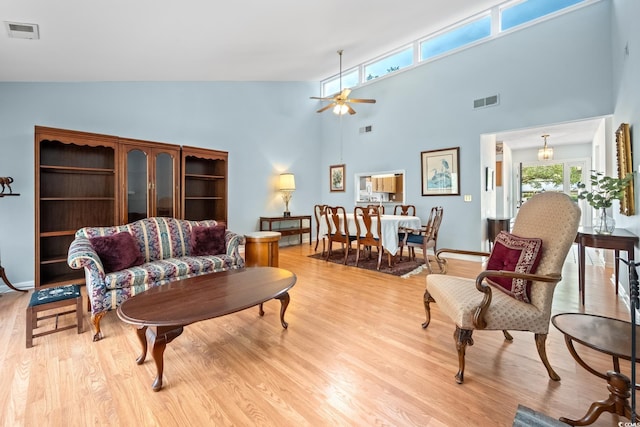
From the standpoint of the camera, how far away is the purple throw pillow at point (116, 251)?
270 cm

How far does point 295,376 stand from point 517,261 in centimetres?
164

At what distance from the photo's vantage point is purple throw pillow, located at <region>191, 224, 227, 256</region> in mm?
3453

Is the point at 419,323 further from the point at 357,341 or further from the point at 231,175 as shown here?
the point at 231,175

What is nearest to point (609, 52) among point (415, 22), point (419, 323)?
point (415, 22)

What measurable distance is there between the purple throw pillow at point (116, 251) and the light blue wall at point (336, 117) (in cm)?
163

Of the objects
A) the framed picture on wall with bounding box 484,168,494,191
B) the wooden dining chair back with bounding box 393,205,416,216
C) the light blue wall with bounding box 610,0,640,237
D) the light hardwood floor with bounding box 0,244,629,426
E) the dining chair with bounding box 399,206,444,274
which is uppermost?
the light blue wall with bounding box 610,0,640,237

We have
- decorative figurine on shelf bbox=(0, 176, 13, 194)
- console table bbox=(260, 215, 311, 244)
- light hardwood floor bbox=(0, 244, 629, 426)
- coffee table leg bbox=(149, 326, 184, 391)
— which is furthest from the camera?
console table bbox=(260, 215, 311, 244)

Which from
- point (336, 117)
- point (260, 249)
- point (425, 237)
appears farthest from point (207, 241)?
point (336, 117)

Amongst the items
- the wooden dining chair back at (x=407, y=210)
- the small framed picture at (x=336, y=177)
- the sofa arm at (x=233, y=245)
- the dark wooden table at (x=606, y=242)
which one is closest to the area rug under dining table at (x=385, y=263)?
the wooden dining chair back at (x=407, y=210)

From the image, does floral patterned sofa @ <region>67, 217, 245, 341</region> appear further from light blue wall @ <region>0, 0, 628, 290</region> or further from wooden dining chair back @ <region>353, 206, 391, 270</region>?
wooden dining chair back @ <region>353, 206, 391, 270</region>

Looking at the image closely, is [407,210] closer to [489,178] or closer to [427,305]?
[489,178]

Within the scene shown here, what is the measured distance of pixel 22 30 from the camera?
242 centimetres

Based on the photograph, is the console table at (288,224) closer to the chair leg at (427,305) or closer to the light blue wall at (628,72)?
the chair leg at (427,305)

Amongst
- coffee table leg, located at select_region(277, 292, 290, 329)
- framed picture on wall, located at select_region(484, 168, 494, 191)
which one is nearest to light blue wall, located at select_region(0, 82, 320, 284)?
coffee table leg, located at select_region(277, 292, 290, 329)
